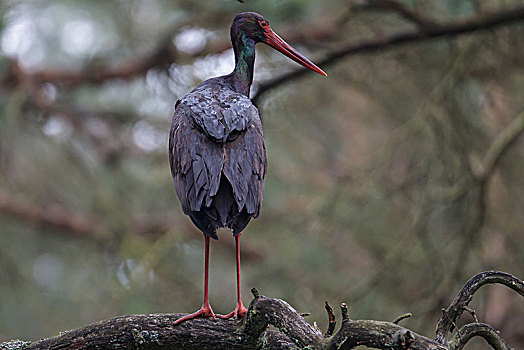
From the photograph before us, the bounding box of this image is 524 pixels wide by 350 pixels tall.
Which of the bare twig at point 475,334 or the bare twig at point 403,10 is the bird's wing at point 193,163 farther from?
the bare twig at point 403,10

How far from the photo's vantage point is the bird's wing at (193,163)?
3.07 metres

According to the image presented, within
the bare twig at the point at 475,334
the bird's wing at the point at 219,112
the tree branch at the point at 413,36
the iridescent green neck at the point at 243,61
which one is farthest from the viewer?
the tree branch at the point at 413,36

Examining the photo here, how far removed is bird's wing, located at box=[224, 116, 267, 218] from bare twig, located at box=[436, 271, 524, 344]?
0.93 meters

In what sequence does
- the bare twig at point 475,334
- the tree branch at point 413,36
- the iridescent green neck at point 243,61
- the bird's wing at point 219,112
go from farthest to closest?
1. the tree branch at point 413,36
2. the iridescent green neck at point 243,61
3. the bird's wing at point 219,112
4. the bare twig at point 475,334

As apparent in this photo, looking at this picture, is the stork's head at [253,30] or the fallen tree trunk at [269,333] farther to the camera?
the stork's head at [253,30]

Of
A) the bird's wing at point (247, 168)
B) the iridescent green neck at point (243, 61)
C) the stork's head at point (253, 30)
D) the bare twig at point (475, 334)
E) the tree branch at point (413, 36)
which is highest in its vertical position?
the tree branch at point (413, 36)

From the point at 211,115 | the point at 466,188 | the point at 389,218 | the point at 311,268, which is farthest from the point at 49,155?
the point at 211,115

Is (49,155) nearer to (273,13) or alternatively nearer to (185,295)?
(185,295)

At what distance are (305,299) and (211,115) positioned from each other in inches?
140

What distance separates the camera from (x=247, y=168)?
125 inches

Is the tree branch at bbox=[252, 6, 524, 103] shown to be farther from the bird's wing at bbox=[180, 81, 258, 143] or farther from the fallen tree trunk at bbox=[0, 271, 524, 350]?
the fallen tree trunk at bbox=[0, 271, 524, 350]

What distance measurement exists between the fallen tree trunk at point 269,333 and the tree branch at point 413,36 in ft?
11.2

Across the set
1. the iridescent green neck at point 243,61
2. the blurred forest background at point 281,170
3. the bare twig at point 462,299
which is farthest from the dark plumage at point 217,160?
the blurred forest background at point 281,170

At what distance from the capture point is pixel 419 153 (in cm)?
628
